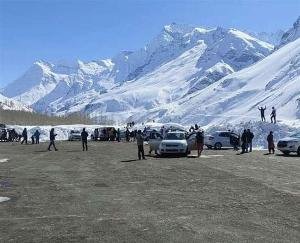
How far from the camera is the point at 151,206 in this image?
532 inches

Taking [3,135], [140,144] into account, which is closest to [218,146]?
[140,144]

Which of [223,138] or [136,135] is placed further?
[223,138]

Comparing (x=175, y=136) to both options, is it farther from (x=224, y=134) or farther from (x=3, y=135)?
(x=3, y=135)

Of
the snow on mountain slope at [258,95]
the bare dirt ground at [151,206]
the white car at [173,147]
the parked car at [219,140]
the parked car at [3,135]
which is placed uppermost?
the snow on mountain slope at [258,95]

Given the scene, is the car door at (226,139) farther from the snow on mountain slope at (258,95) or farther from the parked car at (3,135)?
the snow on mountain slope at (258,95)

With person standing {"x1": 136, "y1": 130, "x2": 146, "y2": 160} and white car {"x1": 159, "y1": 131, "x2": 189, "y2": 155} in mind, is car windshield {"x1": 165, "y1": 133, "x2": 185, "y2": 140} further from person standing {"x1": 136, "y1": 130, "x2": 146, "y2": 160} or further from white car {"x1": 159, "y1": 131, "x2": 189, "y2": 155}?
person standing {"x1": 136, "y1": 130, "x2": 146, "y2": 160}

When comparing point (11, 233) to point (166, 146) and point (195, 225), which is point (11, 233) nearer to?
point (195, 225)

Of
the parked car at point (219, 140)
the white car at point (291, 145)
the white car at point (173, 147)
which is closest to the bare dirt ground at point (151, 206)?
the white car at point (173, 147)

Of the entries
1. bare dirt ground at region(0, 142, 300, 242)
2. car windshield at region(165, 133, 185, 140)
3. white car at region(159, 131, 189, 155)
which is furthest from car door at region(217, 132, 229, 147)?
bare dirt ground at region(0, 142, 300, 242)

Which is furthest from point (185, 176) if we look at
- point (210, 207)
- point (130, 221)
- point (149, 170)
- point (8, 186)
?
point (130, 221)

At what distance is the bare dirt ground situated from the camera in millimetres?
10258

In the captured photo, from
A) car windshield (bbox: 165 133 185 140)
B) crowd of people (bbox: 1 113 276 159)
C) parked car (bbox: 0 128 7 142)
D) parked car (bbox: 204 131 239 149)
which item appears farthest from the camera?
parked car (bbox: 0 128 7 142)

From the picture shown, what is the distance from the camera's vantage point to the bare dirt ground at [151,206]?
10258 millimetres

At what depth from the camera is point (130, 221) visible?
11.5 m
